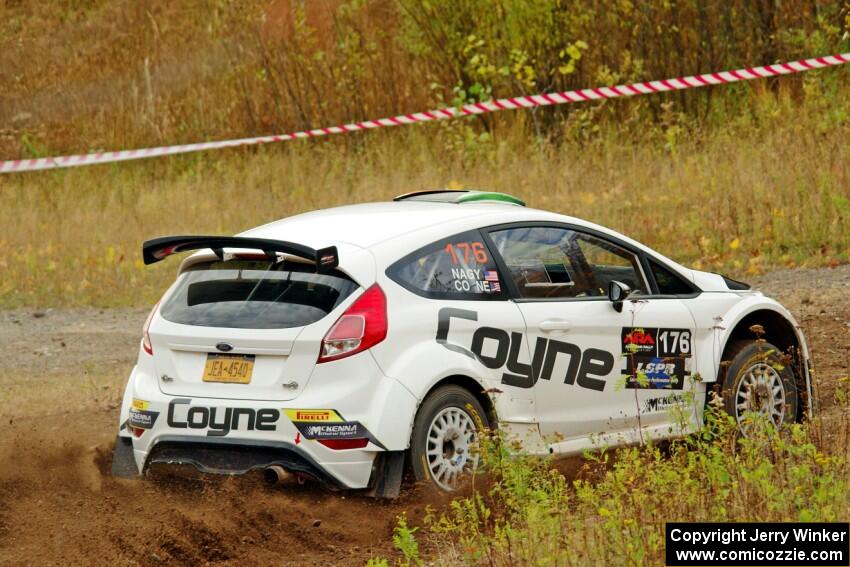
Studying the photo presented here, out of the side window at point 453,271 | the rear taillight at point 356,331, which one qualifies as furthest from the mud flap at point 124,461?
the side window at point 453,271

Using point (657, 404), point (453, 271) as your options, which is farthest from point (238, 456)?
point (657, 404)

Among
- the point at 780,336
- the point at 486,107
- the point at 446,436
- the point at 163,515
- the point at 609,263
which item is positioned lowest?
the point at 163,515

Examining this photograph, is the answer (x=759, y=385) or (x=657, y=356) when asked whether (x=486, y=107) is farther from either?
(x=657, y=356)

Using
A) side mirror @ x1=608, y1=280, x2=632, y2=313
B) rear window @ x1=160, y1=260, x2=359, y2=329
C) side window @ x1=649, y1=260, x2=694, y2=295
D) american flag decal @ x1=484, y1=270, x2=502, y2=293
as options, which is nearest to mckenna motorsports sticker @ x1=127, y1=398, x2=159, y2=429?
rear window @ x1=160, y1=260, x2=359, y2=329

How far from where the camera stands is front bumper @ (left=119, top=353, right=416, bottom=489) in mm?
6664

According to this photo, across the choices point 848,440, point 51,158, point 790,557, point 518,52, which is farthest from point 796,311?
point 51,158

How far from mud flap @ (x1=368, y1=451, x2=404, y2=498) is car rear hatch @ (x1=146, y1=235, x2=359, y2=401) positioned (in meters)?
0.53

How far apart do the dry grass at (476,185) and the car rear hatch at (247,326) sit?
8226mm

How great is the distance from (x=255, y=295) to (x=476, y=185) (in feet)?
37.7

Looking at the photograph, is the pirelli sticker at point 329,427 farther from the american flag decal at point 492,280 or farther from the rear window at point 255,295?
the american flag decal at point 492,280

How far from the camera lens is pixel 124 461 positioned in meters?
7.30

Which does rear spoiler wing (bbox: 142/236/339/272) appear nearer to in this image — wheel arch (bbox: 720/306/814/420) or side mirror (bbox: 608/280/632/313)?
side mirror (bbox: 608/280/632/313)

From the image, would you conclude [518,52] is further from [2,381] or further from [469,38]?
[2,381]

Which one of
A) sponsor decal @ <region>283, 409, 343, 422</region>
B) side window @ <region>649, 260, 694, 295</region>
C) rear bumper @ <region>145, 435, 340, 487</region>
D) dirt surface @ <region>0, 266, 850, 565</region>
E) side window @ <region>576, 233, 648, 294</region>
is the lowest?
dirt surface @ <region>0, 266, 850, 565</region>
